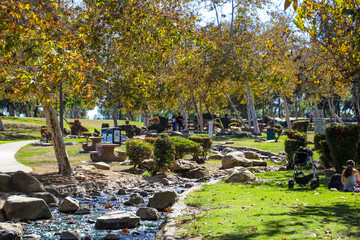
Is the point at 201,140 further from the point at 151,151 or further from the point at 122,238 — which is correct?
the point at 122,238

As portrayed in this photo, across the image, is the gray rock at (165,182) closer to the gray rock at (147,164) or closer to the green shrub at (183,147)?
the gray rock at (147,164)

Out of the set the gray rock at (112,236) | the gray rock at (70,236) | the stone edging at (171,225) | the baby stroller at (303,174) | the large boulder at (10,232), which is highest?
the baby stroller at (303,174)

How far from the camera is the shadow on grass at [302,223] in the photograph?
19.6 feet

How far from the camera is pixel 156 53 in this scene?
12273mm

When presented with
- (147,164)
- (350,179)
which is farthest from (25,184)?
(350,179)

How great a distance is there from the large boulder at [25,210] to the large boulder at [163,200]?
2832 mm

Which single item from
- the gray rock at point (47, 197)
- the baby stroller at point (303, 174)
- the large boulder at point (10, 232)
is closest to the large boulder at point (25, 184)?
the gray rock at point (47, 197)

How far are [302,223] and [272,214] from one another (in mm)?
968

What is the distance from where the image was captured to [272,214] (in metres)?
7.45

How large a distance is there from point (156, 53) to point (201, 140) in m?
9.49

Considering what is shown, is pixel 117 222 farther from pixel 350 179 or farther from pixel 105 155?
pixel 105 155

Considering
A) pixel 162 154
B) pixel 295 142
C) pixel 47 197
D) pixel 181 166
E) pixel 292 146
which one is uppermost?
pixel 295 142

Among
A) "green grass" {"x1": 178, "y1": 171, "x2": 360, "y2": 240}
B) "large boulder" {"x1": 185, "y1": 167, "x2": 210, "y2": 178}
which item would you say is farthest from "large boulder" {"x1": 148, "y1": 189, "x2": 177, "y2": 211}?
"large boulder" {"x1": 185, "y1": 167, "x2": 210, "y2": 178}

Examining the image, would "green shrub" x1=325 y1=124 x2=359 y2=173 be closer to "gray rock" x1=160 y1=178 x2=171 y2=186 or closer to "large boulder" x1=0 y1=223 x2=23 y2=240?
"gray rock" x1=160 y1=178 x2=171 y2=186
